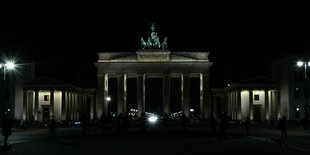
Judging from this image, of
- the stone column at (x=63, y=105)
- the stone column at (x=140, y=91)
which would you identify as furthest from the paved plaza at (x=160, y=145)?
the stone column at (x=140, y=91)

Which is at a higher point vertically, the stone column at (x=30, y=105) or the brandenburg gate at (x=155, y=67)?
the brandenburg gate at (x=155, y=67)

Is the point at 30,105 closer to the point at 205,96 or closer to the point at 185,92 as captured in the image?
the point at 185,92

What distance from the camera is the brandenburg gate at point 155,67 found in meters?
84.4

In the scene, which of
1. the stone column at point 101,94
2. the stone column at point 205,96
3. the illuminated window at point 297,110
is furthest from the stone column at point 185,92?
the illuminated window at point 297,110

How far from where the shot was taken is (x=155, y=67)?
8475cm

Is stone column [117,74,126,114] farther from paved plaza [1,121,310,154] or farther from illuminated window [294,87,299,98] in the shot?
paved plaza [1,121,310,154]

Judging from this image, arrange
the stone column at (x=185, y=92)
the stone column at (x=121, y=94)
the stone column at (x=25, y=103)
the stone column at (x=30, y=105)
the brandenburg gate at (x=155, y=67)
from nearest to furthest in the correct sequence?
the stone column at (x=25, y=103) < the stone column at (x=30, y=105) < the brandenburg gate at (x=155, y=67) < the stone column at (x=185, y=92) < the stone column at (x=121, y=94)

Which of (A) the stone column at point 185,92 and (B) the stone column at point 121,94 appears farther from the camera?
(B) the stone column at point 121,94

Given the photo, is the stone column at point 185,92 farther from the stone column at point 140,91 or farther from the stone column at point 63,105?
the stone column at point 63,105

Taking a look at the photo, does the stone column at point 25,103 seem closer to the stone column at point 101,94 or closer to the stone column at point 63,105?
the stone column at point 63,105

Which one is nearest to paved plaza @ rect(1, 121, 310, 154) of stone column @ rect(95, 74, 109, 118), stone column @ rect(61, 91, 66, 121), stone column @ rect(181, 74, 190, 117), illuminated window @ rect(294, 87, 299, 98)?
illuminated window @ rect(294, 87, 299, 98)

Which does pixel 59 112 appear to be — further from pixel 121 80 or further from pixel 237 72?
pixel 237 72

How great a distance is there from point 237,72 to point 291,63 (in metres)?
40.1

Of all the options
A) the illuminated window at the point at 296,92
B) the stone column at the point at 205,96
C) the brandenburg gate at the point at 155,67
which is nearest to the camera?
the illuminated window at the point at 296,92
